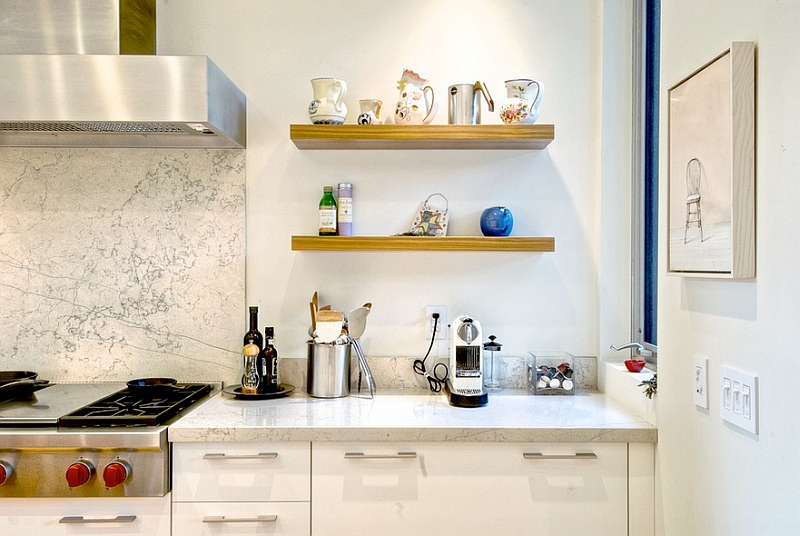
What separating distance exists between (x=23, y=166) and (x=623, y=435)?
2.36m

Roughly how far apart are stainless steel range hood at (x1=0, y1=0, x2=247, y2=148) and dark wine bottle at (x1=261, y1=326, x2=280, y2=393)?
0.73 meters

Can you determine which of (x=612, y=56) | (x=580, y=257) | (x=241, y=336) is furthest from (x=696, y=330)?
(x=241, y=336)

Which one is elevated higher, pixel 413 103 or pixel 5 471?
pixel 413 103

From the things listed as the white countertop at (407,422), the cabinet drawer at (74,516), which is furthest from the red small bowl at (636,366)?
the cabinet drawer at (74,516)

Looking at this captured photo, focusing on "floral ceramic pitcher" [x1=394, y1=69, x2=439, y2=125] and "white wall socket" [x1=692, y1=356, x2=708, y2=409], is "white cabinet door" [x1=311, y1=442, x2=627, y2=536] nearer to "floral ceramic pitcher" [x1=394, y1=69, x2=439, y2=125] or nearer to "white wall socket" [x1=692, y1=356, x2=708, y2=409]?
"white wall socket" [x1=692, y1=356, x2=708, y2=409]

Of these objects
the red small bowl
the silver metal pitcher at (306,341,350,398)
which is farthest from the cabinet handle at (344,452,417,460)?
the red small bowl

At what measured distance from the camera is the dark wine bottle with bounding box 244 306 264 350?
226 cm

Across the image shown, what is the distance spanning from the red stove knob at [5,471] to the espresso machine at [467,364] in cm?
133

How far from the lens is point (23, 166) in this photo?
93.4 inches

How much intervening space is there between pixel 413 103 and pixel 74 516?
1690 millimetres

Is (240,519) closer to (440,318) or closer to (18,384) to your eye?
(18,384)

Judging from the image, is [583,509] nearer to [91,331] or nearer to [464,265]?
[464,265]

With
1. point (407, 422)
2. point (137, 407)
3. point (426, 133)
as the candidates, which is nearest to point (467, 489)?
point (407, 422)

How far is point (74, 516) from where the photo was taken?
1.76m
